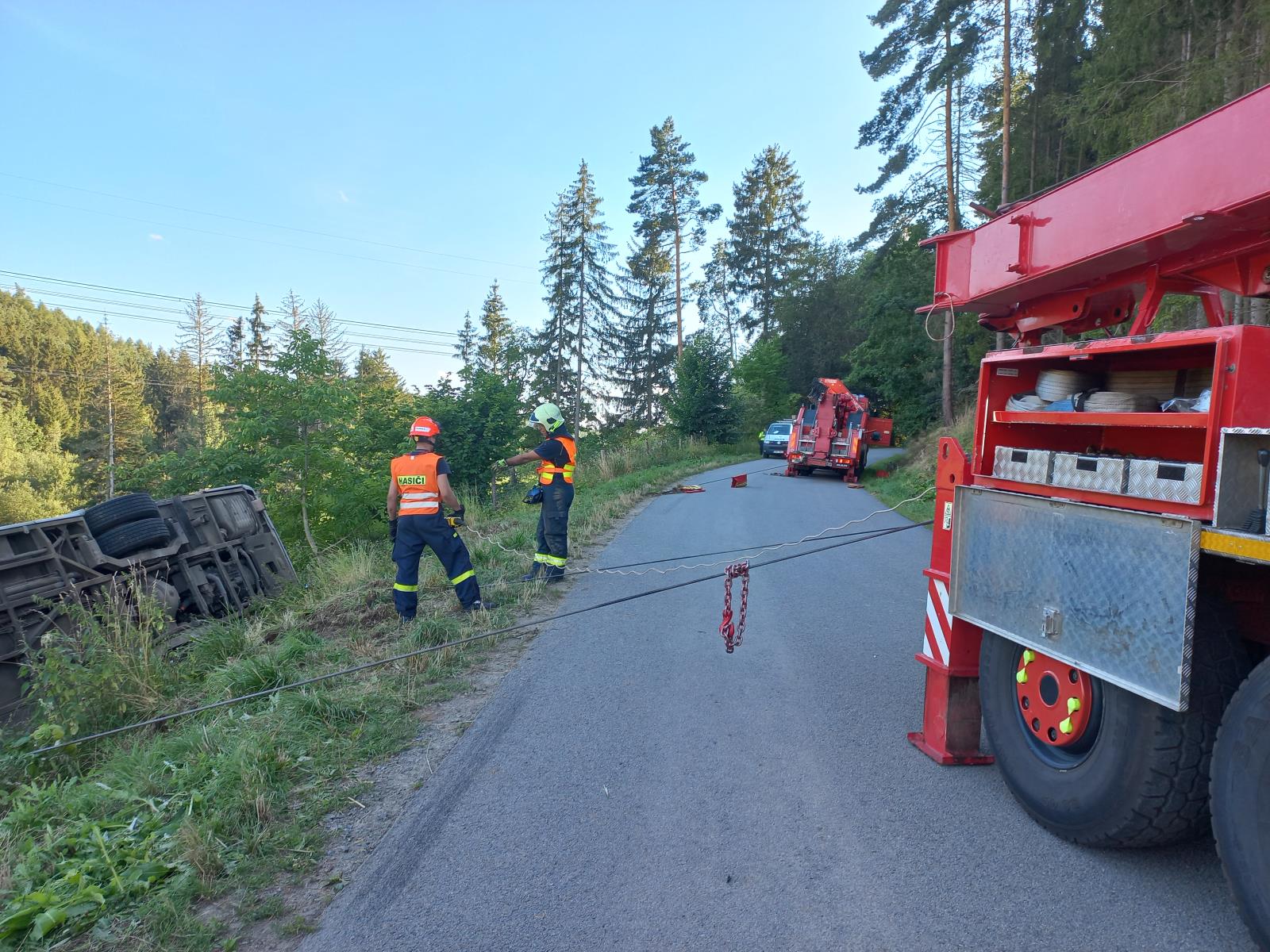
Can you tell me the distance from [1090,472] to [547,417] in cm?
598

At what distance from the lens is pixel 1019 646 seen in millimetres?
3506

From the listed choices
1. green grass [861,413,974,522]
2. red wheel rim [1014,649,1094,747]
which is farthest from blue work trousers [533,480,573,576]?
green grass [861,413,974,522]

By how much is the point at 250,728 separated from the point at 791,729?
313 cm

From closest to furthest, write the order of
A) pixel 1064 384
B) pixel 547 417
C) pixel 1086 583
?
pixel 1086 583 < pixel 1064 384 < pixel 547 417

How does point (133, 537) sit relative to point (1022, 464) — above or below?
below

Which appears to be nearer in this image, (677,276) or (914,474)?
(914,474)

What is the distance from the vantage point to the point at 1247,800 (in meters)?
2.27

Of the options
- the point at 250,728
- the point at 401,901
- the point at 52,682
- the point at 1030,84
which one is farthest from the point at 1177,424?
the point at 1030,84

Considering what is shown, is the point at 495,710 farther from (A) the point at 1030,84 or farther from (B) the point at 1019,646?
(A) the point at 1030,84

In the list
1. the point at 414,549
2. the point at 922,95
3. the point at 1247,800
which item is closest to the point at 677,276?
the point at 922,95

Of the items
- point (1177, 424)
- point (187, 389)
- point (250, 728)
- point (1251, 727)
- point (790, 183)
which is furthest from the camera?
point (187, 389)

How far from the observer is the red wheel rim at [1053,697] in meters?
3.11

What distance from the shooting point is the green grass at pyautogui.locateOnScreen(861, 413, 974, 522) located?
49.8ft

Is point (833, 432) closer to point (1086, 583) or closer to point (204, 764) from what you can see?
point (1086, 583)
